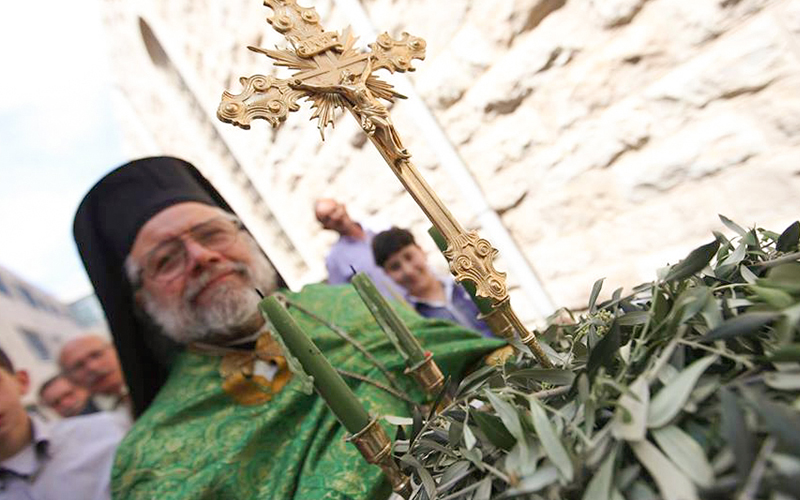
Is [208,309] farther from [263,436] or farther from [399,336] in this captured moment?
[399,336]

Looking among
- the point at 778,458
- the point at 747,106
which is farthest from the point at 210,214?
the point at 747,106

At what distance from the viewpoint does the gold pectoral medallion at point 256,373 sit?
2.98 ft

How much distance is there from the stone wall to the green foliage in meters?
0.68

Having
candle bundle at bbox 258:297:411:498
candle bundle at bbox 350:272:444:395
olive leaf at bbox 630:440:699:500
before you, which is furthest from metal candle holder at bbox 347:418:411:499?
olive leaf at bbox 630:440:699:500

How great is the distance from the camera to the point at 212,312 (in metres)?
0.94

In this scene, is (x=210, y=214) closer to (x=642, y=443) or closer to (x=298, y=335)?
(x=298, y=335)

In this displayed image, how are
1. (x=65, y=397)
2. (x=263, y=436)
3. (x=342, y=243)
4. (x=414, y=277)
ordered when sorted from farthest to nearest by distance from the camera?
(x=65, y=397) → (x=342, y=243) → (x=414, y=277) → (x=263, y=436)

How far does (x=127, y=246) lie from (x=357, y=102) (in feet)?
2.20

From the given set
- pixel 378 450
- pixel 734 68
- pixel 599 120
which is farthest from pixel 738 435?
pixel 599 120

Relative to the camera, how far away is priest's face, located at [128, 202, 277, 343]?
0.95 meters

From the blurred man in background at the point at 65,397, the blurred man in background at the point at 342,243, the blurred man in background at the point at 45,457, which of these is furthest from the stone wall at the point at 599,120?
the blurred man in background at the point at 65,397

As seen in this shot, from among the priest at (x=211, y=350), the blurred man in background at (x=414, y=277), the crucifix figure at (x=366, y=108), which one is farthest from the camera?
the blurred man in background at (x=414, y=277)

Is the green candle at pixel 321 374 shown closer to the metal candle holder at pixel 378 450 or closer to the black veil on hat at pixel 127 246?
the metal candle holder at pixel 378 450

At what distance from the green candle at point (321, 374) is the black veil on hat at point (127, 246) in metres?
0.55
